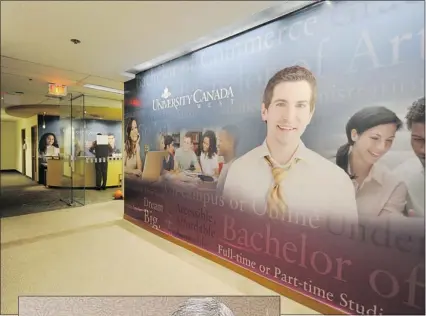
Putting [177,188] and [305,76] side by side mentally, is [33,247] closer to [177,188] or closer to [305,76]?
[177,188]

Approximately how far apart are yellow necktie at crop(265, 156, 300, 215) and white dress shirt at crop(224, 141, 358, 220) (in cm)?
2

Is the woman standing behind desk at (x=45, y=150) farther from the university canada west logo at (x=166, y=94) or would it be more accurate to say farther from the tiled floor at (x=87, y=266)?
the university canada west logo at (x=166, y=94)

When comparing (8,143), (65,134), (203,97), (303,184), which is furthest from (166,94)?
(303,184)

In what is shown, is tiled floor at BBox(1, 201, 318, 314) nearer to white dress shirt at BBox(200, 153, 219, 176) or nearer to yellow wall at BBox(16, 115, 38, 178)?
yellow wall at BBox(16, 115, 38, 178)

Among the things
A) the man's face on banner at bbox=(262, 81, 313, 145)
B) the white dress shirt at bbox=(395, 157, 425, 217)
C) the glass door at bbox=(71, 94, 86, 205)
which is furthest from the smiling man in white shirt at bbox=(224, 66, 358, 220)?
the glass door at bbox=(71, 94, 86, 205)

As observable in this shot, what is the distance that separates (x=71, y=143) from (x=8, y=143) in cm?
28

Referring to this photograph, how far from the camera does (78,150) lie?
1276mm

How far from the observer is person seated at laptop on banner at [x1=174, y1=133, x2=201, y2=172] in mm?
1801

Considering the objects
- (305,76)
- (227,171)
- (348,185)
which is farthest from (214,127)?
(348,185)

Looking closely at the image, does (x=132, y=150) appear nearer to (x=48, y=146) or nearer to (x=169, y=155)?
(x=169, y=155)

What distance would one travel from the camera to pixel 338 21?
1095mm

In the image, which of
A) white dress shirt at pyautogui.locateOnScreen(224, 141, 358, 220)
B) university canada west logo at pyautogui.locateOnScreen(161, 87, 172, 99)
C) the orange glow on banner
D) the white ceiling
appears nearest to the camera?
the white ceiling

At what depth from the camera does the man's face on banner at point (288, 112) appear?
1286mm

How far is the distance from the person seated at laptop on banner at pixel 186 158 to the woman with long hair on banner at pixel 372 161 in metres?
1.01
